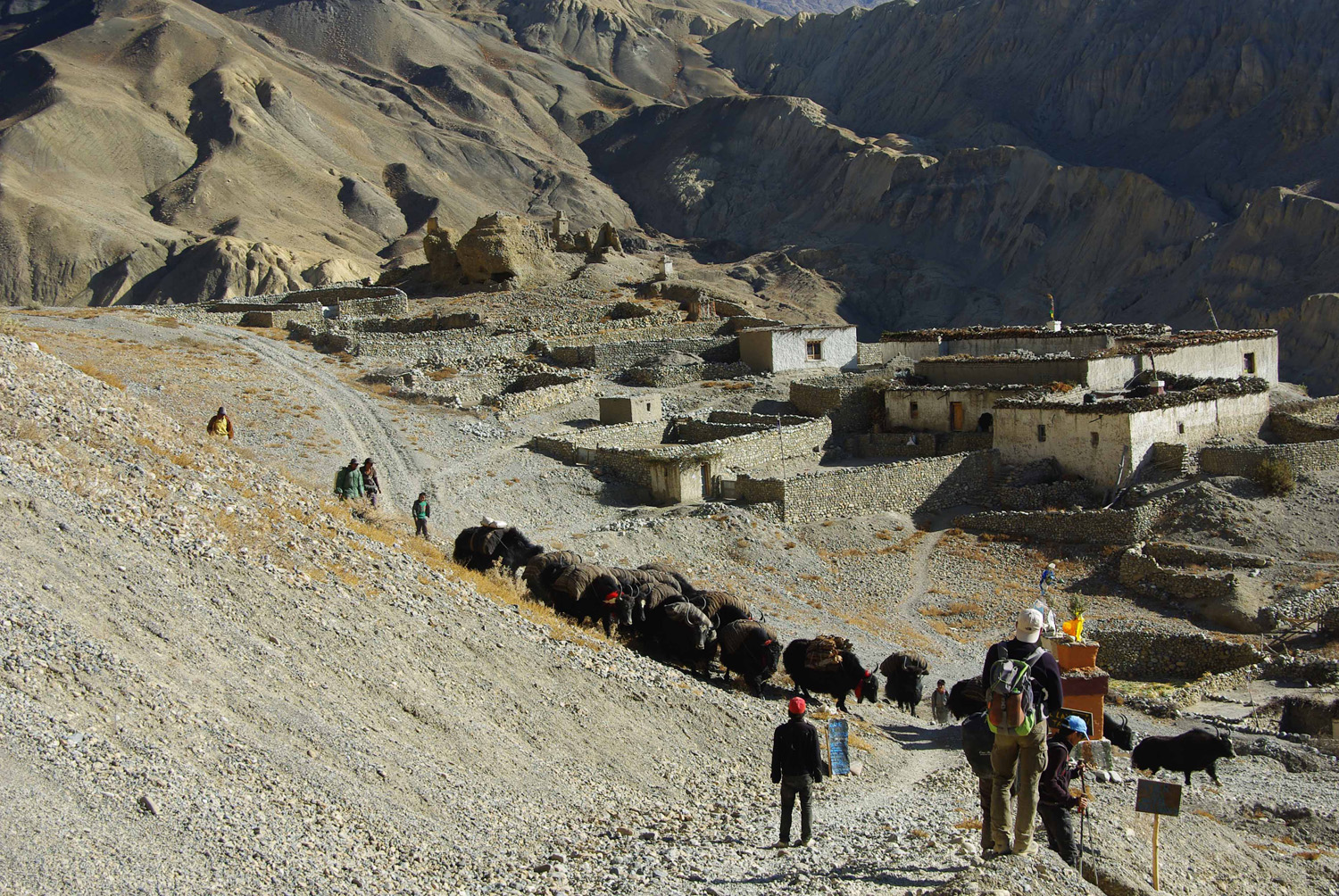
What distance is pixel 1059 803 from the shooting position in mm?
8922

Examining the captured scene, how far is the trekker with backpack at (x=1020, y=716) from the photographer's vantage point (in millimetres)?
8156

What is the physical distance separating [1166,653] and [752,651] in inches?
394

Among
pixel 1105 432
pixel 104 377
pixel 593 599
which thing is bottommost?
pixel 593 599

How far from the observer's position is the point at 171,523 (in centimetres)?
1202

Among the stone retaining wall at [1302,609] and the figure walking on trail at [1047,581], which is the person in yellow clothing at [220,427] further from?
the stone retaining wall at [1302,609]

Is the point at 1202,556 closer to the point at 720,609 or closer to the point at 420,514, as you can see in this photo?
the point at 720,609

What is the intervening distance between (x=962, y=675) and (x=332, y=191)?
276 ft

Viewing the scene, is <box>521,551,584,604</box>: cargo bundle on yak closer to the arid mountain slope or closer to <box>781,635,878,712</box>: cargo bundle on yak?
<box>781,635,878,712</box>: cargo bundle on yak

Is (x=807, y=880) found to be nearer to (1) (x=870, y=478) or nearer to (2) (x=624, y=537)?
(2) (x=624, y=537)

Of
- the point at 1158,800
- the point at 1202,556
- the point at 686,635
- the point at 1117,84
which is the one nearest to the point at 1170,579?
the point at 1202,556

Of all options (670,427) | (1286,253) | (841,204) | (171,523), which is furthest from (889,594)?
(841,204)

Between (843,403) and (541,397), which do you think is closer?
(541,397)

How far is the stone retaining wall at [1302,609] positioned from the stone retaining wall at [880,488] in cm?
879

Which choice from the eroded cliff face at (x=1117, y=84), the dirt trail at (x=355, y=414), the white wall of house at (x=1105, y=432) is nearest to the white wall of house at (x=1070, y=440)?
the white wall of house at (x=1105, y=432)
